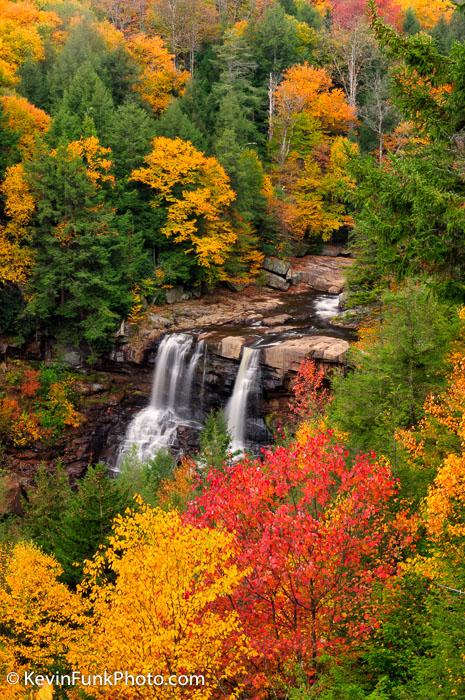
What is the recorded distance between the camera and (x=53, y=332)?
34625mm

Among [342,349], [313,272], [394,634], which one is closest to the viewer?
[394,634]

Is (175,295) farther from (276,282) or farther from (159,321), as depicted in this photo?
(276,282)

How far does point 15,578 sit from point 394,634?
31.1ft

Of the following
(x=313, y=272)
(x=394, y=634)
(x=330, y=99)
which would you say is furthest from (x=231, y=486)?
(x=330, y=99)

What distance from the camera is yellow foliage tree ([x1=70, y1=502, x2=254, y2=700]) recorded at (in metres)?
9.62

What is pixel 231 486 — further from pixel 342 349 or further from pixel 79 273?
pixel 79 273

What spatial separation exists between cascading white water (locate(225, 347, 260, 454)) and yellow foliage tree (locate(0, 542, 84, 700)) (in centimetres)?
1508

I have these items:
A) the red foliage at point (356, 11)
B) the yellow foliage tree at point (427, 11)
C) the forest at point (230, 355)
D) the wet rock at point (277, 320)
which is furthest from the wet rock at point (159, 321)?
the yellow foliage tree at point (427, 11)

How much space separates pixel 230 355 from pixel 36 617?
58.5 ft

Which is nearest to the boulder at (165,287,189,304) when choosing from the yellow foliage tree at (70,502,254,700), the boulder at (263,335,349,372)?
the boulder at (263,335,349,372)

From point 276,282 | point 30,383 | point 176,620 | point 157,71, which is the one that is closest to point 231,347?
point 30,383

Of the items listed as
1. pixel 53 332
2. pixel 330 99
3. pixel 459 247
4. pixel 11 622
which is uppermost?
pixel 330 99

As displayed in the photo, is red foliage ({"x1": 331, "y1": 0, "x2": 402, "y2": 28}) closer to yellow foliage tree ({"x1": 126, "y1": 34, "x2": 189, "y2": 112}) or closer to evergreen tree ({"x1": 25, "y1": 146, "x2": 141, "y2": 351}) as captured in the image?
yellow foliage tree ({"x1": 126, "y1": 34, "x2": 189, "y2": 112})

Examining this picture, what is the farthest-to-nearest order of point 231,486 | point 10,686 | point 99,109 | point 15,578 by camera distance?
point 99,109 < point 15,578 < point 10,686 < point 231,486
